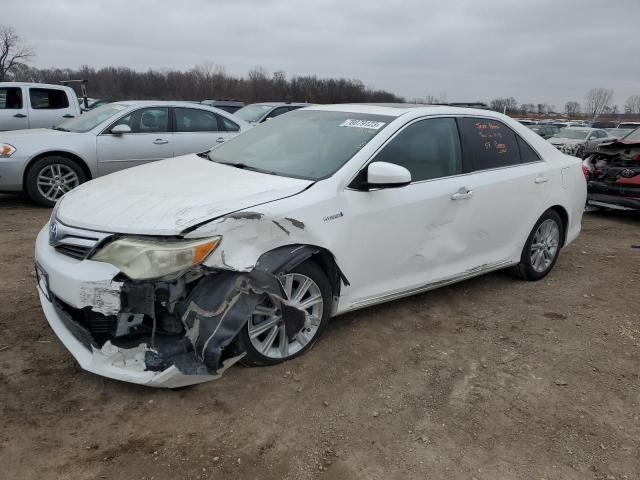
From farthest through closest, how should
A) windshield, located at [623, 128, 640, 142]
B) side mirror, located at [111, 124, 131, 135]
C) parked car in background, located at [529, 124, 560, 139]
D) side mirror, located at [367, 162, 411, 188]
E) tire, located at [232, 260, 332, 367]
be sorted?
parked car in background, located at [529, 124, 560, 139]
windshield, located at [623, 128, 640, 142]
side mirror, located at [111, 124, 131, 135]
side mirror, located at [367, 162, 411, 188]
tire, located at [232, 260, 332, 367]

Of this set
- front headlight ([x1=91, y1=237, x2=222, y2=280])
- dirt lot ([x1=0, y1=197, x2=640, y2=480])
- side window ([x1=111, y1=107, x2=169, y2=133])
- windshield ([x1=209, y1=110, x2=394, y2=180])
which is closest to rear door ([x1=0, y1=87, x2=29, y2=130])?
side window ([x1=111, y1=107, x2=169, y2=133])

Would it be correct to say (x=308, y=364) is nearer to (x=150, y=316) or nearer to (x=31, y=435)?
(x=150, y=316)

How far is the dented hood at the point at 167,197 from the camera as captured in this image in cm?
283

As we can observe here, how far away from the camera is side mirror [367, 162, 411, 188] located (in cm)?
333

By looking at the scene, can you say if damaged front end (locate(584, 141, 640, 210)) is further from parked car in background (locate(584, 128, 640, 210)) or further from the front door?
the front door

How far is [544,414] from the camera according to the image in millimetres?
2959

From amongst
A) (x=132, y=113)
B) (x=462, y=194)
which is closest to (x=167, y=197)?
(x=462, y=194)

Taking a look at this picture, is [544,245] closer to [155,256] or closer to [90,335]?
[155,256]

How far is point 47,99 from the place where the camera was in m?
9.97

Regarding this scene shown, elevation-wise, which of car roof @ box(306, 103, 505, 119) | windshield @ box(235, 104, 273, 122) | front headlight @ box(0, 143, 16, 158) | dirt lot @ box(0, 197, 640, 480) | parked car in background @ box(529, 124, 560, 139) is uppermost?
car roof @ box(306, 103, 505, 119)

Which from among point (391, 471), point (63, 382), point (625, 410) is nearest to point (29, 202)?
point (63, 382)

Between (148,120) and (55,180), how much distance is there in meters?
1.59

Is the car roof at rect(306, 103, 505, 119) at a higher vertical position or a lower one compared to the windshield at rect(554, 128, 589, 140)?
higher

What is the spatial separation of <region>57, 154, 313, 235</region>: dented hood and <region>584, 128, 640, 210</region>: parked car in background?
21.8 feet
